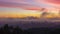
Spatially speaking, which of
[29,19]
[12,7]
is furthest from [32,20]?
[12,7]

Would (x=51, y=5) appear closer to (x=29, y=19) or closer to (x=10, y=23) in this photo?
(x=29, y=19)

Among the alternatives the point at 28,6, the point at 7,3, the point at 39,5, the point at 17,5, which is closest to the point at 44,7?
the point at 39,5

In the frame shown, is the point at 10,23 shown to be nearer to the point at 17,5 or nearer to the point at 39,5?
the point at 17,5

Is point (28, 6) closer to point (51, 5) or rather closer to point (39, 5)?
point (39, 5)

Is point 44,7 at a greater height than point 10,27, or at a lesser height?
greater

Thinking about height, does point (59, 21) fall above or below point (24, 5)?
below

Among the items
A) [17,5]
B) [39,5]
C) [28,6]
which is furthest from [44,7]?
[17,5]

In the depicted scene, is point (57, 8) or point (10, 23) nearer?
point (10, 23)
